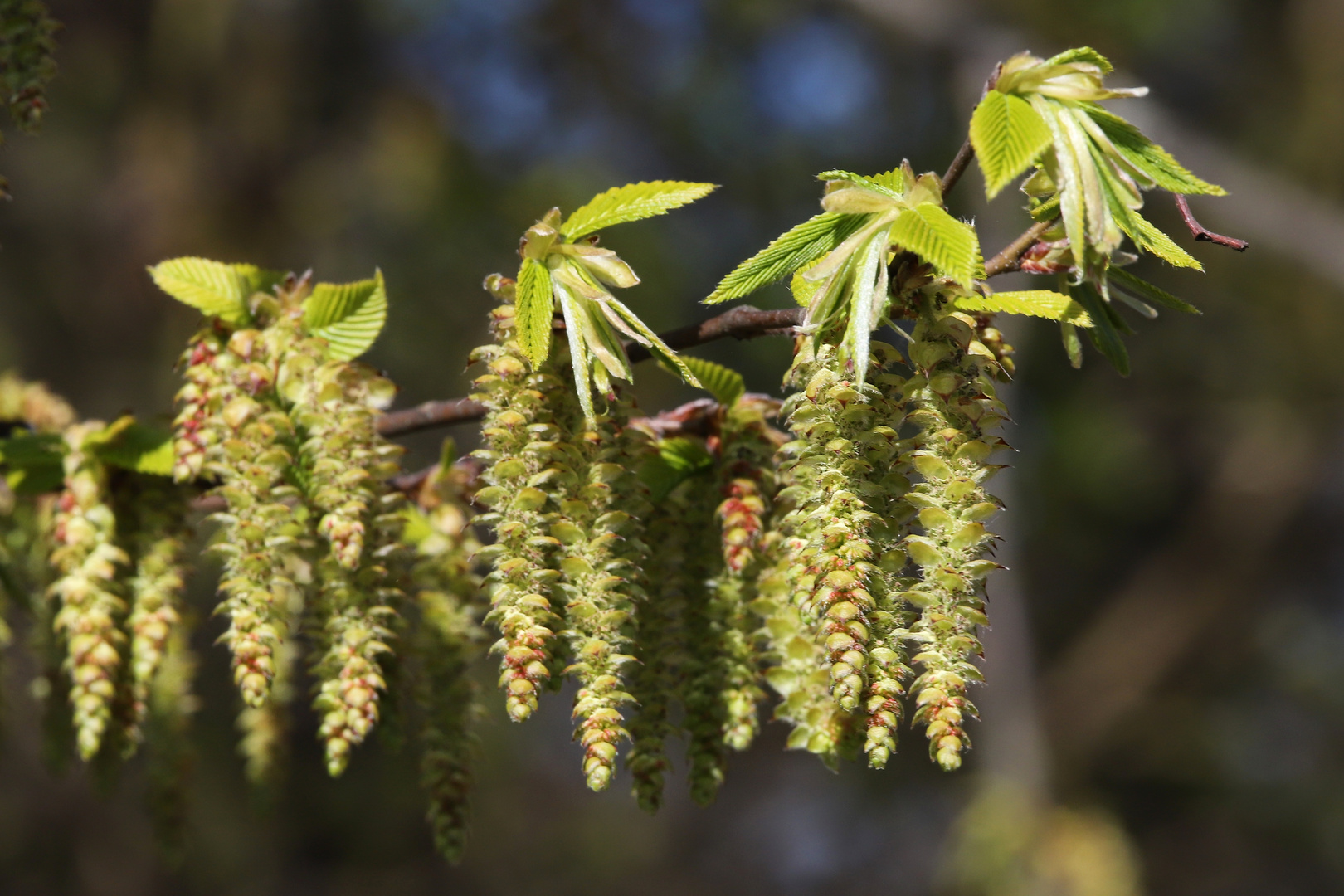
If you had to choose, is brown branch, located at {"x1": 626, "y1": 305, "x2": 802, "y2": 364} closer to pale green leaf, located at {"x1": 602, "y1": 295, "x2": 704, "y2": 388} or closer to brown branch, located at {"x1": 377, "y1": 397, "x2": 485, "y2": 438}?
pale green leaf, located at {"x1": 602, "y1": 295, "x2": 704, "y2": 388}

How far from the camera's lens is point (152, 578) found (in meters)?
1.50

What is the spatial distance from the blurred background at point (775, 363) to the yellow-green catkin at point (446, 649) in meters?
3.63

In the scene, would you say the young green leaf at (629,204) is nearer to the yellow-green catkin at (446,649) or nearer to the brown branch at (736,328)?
the brown branch at (736,328)

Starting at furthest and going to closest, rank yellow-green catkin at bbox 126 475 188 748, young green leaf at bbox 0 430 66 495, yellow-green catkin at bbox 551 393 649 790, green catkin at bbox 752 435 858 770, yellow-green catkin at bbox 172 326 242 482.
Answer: young green leaf at bbox 0 430 66 495
yellow-green catkin at bbox 126 475 188 748
yellow-green catkin at bbox 172 326 242 482
green catkin at bbox 752 435 858 770
yellow-green catkin at bbox 551 393 649 790

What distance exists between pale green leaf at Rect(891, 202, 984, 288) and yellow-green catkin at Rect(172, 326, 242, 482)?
0.83 meters

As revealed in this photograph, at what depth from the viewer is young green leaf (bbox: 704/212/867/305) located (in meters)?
1.09

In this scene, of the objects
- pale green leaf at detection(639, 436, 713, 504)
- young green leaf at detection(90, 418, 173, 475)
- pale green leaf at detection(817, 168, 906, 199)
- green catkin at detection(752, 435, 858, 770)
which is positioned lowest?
green catkin at detection(752, 435, 858, 770)

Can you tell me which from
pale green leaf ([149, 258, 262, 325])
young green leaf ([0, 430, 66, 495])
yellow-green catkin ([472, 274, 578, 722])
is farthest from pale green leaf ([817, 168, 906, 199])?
young green leaf ([0, 430, 66, 495])

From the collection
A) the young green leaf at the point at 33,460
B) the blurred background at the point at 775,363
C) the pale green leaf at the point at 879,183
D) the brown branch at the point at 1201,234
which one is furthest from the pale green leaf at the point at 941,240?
the blurred background at the point at 775,363

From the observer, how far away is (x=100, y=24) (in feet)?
19.4

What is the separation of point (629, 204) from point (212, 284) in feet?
1.98

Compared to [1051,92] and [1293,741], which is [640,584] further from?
[1293,741]

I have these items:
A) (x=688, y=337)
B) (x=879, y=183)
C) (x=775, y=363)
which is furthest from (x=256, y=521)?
(x=775, y=363)

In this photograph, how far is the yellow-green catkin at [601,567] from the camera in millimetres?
1067
